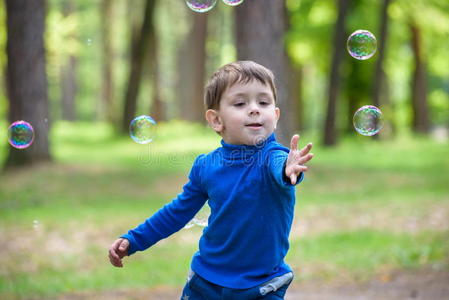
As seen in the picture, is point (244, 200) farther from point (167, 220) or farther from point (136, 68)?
point (136, 68)

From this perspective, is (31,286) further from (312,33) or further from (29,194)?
(312,33)

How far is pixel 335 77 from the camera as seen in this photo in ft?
64.5

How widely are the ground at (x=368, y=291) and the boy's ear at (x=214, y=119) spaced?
3290 millimetres

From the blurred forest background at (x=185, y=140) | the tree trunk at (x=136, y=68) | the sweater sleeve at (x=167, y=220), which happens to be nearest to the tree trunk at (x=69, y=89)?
the blurred forest background at (x=185, y=140)

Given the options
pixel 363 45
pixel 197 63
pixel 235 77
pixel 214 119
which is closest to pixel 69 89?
pixel 197 63

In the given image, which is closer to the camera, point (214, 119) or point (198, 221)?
point (214, 119)

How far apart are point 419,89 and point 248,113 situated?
25.3 meters

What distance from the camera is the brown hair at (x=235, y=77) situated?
3.21 m

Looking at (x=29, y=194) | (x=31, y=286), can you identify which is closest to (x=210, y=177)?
(x=31, y=286)

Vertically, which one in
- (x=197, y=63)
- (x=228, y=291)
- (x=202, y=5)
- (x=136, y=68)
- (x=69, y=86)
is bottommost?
(x=69, y=86)

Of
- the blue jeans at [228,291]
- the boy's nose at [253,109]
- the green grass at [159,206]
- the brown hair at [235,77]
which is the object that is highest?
the brown hair at [235,77]

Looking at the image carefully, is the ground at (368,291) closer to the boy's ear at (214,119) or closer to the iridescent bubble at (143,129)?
the iridescent bubble at (143,129)

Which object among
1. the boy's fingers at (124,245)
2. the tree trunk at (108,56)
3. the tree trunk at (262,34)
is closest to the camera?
the boy's fingers at (124,245)

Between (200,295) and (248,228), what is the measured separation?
17.5 inches
